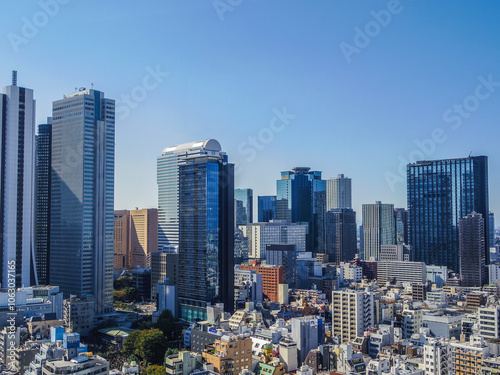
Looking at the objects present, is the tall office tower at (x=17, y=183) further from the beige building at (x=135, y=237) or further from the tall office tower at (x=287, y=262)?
the beige building at (x=135, y=237)

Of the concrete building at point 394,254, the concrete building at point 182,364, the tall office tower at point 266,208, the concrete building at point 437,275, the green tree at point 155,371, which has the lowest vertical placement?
the concrete building at point 437,275

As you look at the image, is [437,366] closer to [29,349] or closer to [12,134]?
[29,349]

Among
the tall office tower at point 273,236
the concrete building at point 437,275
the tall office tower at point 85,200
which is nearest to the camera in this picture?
the tall office tower at point 85,200

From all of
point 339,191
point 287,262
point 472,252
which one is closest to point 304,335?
point 287,262

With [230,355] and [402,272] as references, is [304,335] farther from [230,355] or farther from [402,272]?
[402,272]

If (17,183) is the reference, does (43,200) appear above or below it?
below

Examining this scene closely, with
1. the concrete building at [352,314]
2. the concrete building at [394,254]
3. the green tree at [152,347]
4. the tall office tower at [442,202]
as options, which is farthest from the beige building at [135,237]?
the green tree at [152,347]

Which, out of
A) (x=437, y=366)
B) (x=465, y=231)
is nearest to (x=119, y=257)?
(x=465, y=231)

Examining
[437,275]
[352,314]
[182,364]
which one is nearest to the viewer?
[182,364]
